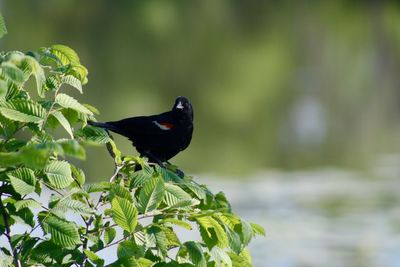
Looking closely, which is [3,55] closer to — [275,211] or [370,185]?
[275,211]

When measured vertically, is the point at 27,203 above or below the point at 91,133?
below

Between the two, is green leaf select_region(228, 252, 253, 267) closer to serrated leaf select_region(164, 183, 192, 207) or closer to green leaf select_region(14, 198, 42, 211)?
serrated leaf select_region(164, 183, 192, 207)

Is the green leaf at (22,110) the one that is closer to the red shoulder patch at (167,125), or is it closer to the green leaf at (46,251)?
the green leaf at (46,251)

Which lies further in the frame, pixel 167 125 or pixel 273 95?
pixel 273 95

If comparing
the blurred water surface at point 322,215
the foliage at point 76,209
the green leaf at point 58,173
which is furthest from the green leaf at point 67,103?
the blurred water surface at point 322,215

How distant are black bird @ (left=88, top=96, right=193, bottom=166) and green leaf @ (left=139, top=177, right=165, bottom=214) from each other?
1386 millimetres

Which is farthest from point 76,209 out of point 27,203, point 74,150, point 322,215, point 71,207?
point 322,215

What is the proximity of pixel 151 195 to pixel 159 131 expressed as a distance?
64.3 inches

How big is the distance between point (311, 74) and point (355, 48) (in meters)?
3.90

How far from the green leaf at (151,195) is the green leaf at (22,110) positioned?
0.89ft

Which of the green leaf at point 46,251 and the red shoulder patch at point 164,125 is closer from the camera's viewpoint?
the green leaf at point 46,251

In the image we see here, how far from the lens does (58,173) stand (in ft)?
6.83

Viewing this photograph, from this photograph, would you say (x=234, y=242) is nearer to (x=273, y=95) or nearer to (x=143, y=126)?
(x=143, y=126)

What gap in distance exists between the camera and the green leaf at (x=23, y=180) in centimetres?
201
